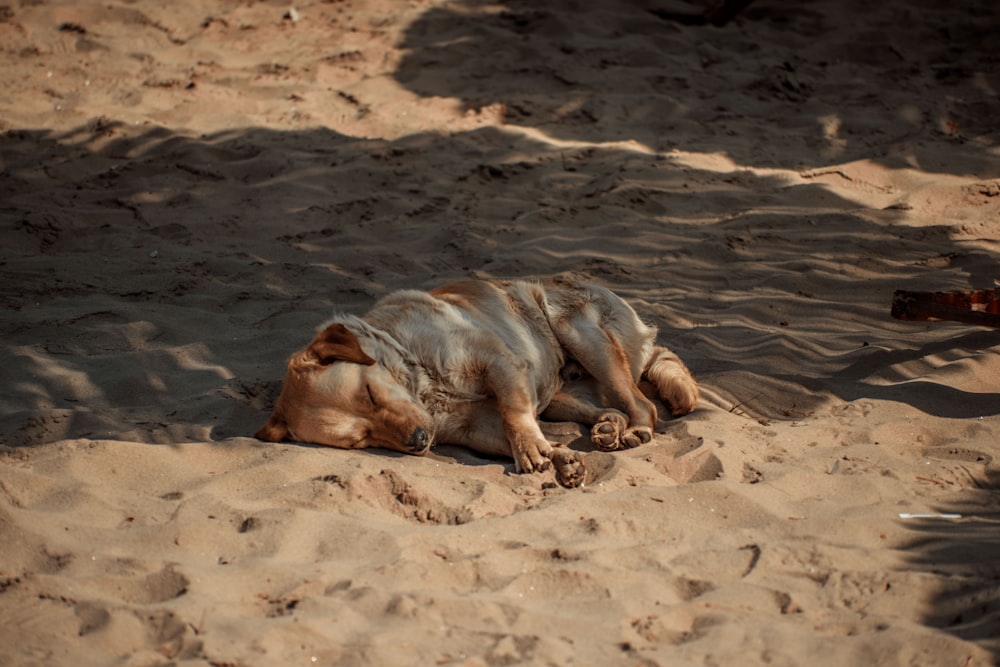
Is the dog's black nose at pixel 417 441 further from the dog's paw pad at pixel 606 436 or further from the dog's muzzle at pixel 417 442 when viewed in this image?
the dog's paw pad at pixel 606 436

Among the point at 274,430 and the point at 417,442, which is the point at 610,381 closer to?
the point at 417,442

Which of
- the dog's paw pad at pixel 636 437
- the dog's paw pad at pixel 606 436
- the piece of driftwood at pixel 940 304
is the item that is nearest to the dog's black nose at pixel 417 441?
the dog's paw pad at pixel 606 436

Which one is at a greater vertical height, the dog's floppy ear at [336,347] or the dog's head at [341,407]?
the dog's floppy ear at [336,347]

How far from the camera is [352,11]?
35.3ft

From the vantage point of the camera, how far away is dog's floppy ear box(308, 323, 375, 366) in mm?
4719

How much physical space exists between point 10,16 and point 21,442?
738cm

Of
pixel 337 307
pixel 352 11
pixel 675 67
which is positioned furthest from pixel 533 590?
pixel 352 11

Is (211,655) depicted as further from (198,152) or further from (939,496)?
(198,152)

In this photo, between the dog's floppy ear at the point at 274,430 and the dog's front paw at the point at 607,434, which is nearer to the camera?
the dog's floppy ear at the point at 274,430

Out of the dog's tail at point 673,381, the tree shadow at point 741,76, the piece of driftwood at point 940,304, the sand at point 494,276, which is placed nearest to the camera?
the sand at point 494,276

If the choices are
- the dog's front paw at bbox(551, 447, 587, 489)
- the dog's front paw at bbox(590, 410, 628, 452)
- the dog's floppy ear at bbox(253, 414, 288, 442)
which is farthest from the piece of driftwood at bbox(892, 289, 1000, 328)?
the dog's floppy ear at bbox(253, 414, 288, 442)

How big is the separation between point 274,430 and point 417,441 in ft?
2.40

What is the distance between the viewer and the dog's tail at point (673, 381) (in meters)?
5.21

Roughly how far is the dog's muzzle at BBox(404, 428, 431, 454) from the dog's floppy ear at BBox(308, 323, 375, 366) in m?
0.46
